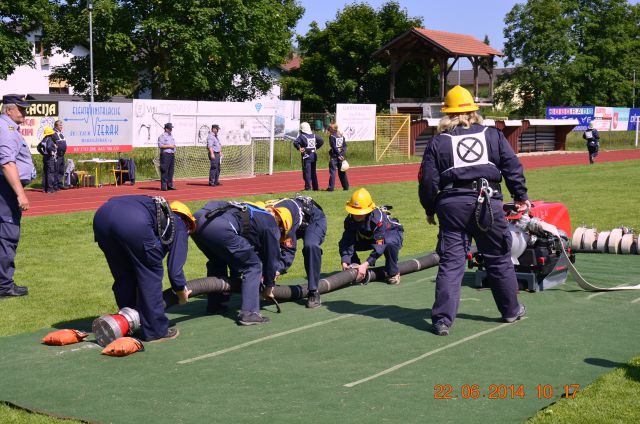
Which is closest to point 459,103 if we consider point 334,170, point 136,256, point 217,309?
point 136,256

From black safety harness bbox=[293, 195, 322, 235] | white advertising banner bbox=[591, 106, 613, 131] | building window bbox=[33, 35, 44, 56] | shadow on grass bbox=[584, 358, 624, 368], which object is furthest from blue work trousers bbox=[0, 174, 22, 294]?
white advertising banner bbox=[591, 106, 613, 131]

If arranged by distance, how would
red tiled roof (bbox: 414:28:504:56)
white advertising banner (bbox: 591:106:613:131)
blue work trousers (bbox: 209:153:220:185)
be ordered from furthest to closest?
1. red tiled roof (bbox: 414:28:504:56)
2. white advertising banner (bbox: 591:106:613:131)
3. blue work trousers (bbox: 209:153:220:185)

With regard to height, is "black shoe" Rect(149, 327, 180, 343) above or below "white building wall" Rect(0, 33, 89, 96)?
below

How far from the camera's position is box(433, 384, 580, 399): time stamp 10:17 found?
5.75m

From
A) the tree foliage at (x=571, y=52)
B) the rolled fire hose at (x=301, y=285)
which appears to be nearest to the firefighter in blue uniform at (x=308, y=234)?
the rolled fire hose at (x=301, y=285)

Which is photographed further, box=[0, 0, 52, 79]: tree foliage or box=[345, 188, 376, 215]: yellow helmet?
box=[0, 0, 52, 79]: tree foliage

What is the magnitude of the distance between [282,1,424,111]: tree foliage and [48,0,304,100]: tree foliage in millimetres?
12041

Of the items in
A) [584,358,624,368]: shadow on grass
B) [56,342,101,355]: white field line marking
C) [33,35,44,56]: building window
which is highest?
[33,35,44,56]: building window

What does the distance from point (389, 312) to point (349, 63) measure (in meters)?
55.5

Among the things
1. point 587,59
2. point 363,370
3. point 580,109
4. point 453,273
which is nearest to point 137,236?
point 363,370

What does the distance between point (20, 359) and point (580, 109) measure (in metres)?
50.4

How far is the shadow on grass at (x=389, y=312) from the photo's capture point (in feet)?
26.2

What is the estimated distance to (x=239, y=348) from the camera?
7.15 m

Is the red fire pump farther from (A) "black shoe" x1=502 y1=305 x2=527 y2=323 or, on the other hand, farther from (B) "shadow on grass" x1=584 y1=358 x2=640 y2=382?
(B) "shadow on grass" x1=584 y1=358 x2=640 y2=382
